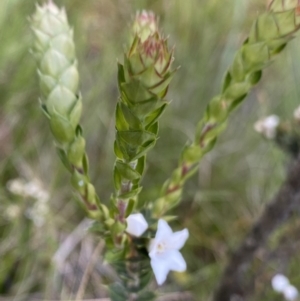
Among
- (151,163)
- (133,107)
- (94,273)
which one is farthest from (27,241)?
(133,107)

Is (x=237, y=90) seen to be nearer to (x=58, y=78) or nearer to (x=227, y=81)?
(x=227, y=81)

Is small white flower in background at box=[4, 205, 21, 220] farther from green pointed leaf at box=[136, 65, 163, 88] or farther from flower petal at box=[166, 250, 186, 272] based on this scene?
green pointed leaf at box=[136, 65, 163, 88]

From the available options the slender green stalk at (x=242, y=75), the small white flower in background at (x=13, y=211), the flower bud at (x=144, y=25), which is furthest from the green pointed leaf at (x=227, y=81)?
the small white flower in background at (x=13, y=211)

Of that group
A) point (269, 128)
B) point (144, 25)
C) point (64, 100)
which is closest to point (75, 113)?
point (64, 100)

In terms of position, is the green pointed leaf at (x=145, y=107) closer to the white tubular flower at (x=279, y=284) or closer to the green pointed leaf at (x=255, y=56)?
the green pointed leaf at (x=255, y=56)

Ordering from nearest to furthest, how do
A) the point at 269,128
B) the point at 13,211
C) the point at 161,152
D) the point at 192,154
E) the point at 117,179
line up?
the point at 117,179
the point at 192,154
the point at 269,128
the point at 13,211
the point at 161,152

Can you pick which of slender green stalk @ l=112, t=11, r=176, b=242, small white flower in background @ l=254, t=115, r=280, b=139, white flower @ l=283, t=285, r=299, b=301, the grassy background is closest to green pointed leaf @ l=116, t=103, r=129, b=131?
slender green stalk @ l=112, t=11, r=176, b=242
